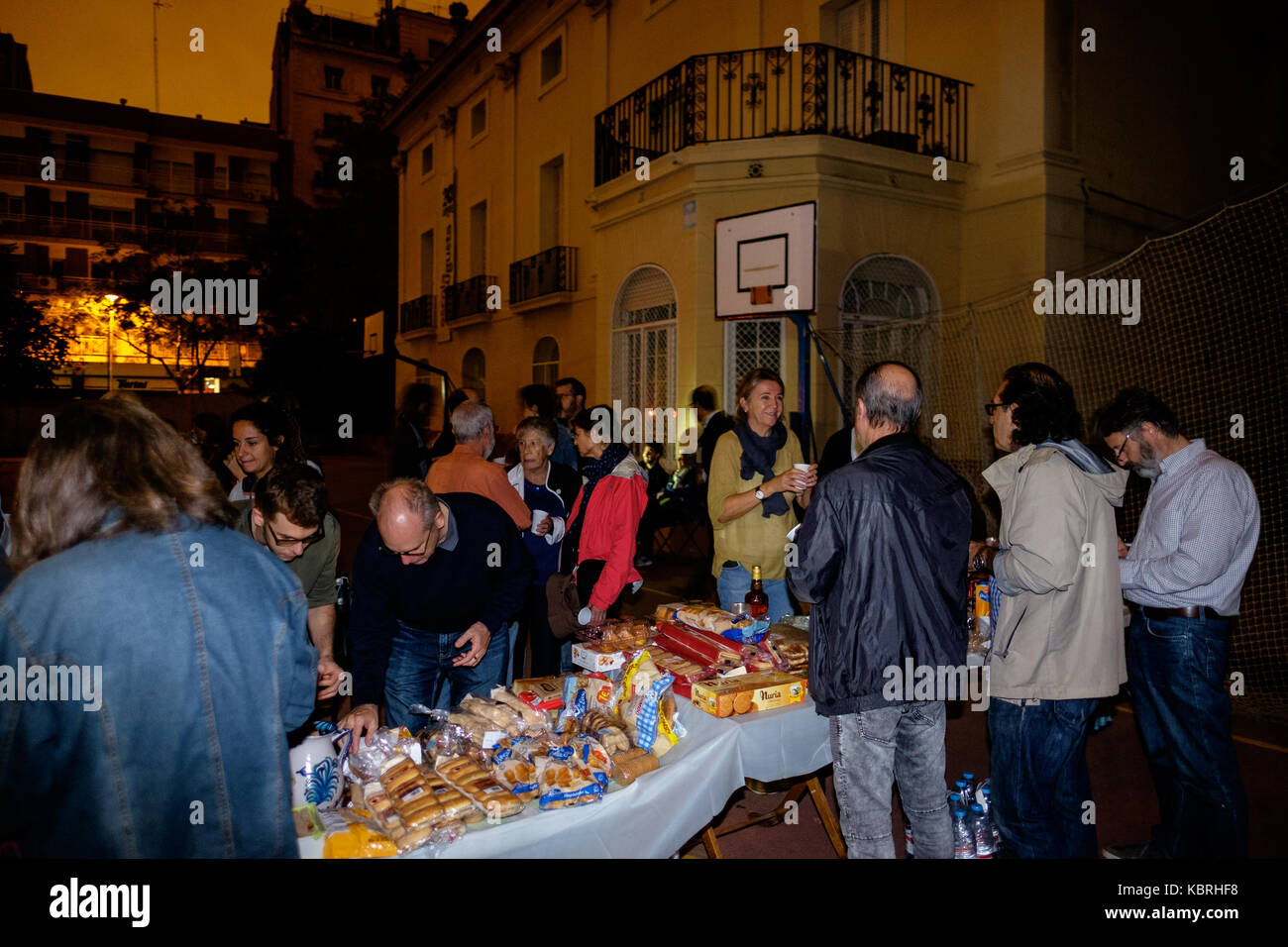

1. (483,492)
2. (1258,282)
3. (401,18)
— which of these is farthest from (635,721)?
(401,18)

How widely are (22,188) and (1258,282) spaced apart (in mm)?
51309

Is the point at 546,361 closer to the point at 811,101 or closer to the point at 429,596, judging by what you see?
the point at 811,101

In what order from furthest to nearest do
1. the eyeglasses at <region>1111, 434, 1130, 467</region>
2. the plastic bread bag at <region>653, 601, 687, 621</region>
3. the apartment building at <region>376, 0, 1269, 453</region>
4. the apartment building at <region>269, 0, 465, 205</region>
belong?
the apartment building at <region>269, 0, 465, 205</region>
the apartment building at <region>376, 0, 1269, 453</region>
the plastic bread bag at <region>653, 601, 687, 621</region>
the eyeglasses at <region>1111, 434, 1130, 467</region>

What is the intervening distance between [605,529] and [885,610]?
81.8 inches

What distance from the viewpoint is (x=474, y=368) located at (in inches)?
826

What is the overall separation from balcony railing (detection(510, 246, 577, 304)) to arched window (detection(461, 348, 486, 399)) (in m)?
3.17

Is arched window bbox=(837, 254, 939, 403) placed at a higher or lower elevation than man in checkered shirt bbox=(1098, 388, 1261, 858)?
higher

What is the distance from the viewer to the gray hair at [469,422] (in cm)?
491

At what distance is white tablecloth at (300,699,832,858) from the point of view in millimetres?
2330

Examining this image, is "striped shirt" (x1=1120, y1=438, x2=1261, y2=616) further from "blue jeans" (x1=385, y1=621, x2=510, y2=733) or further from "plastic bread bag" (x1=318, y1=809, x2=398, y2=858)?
"plastic bread bag" (x1=318, y1=809, x2=398, y2=858)

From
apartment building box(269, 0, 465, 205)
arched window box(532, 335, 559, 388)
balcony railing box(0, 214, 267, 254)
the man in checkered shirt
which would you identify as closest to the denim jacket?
the man in checkered shirt

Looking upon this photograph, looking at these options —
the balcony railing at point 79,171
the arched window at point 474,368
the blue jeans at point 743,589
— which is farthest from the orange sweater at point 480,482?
the balcony railing at point 79,171

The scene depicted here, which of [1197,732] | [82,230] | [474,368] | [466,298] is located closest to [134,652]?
[1197,732]

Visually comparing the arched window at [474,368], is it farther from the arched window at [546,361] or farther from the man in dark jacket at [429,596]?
the man in dark jacket at [429,596]
